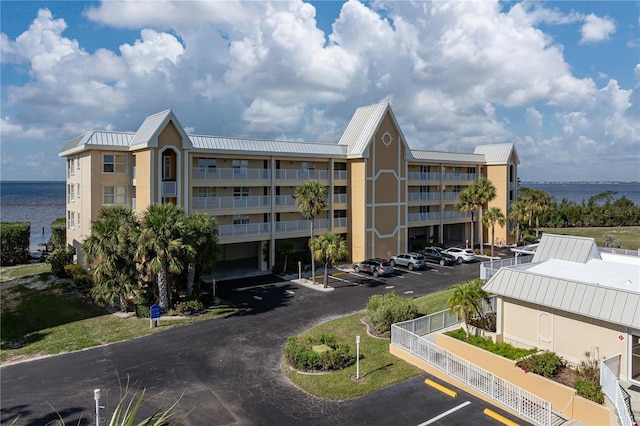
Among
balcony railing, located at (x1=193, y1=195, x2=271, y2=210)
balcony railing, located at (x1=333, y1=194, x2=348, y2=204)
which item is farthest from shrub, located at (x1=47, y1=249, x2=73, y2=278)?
balcony railing, located at (x1=333, y1=194, x2=348, y2=204)

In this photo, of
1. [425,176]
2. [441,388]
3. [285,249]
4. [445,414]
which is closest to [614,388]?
[445,414]

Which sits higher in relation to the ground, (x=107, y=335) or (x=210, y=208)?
(x=210, y=208)

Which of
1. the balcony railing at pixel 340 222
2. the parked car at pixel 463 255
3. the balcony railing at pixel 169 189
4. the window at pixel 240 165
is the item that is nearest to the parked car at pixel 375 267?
the balcony railing at pixel 340 222

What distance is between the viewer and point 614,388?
1427cm

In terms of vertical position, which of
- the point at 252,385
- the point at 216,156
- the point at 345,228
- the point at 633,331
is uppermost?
the point at 216,156

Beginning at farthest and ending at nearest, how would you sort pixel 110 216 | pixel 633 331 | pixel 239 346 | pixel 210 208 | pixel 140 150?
pixel 210 208 < pixel 140 150 < pixel 110 216 < pixel 239 346 < pixel 633 331

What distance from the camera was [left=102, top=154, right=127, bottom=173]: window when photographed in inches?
1368

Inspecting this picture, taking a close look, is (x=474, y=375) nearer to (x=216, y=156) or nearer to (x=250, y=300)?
(x=250, y=300)

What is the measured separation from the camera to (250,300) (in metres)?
30.5

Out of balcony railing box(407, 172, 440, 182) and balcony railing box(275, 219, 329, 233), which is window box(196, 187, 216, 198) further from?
balcony railing box(407, 172, 440, 182)

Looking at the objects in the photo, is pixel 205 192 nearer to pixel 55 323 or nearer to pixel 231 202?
pixel 231 202

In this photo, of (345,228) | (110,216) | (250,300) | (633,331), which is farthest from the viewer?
(345,228)

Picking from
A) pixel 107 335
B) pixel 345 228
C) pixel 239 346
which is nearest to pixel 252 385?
pixel 239 346

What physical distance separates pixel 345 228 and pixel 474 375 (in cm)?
2676
